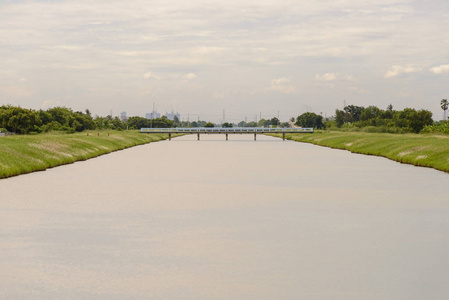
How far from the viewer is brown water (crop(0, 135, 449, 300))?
11750 millimetres

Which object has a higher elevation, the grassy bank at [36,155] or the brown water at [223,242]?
the grassy bank at [36,155]

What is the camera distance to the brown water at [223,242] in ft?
38.5

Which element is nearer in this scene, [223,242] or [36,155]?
[223,242]

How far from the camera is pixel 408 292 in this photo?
11.4 m

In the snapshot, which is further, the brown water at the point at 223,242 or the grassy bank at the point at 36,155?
the grassy bank at the point at 36,155

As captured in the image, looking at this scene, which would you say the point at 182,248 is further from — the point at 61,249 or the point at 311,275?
the point at 311,275

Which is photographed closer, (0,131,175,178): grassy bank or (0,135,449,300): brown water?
(0,135,449,300): brown water

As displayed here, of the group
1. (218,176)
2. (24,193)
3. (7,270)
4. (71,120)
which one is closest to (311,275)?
(7,270)

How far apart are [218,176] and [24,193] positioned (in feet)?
55.7

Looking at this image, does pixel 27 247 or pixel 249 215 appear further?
pixel 249 215

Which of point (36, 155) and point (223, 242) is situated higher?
point (36, 155)

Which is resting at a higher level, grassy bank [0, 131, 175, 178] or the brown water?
grassy bank [0, 131, 175, 178]

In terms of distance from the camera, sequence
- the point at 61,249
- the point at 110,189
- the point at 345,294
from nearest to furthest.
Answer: the point at 345,294 < the point at 61,249 < the point at 110,189

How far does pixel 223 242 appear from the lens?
55.0ft
